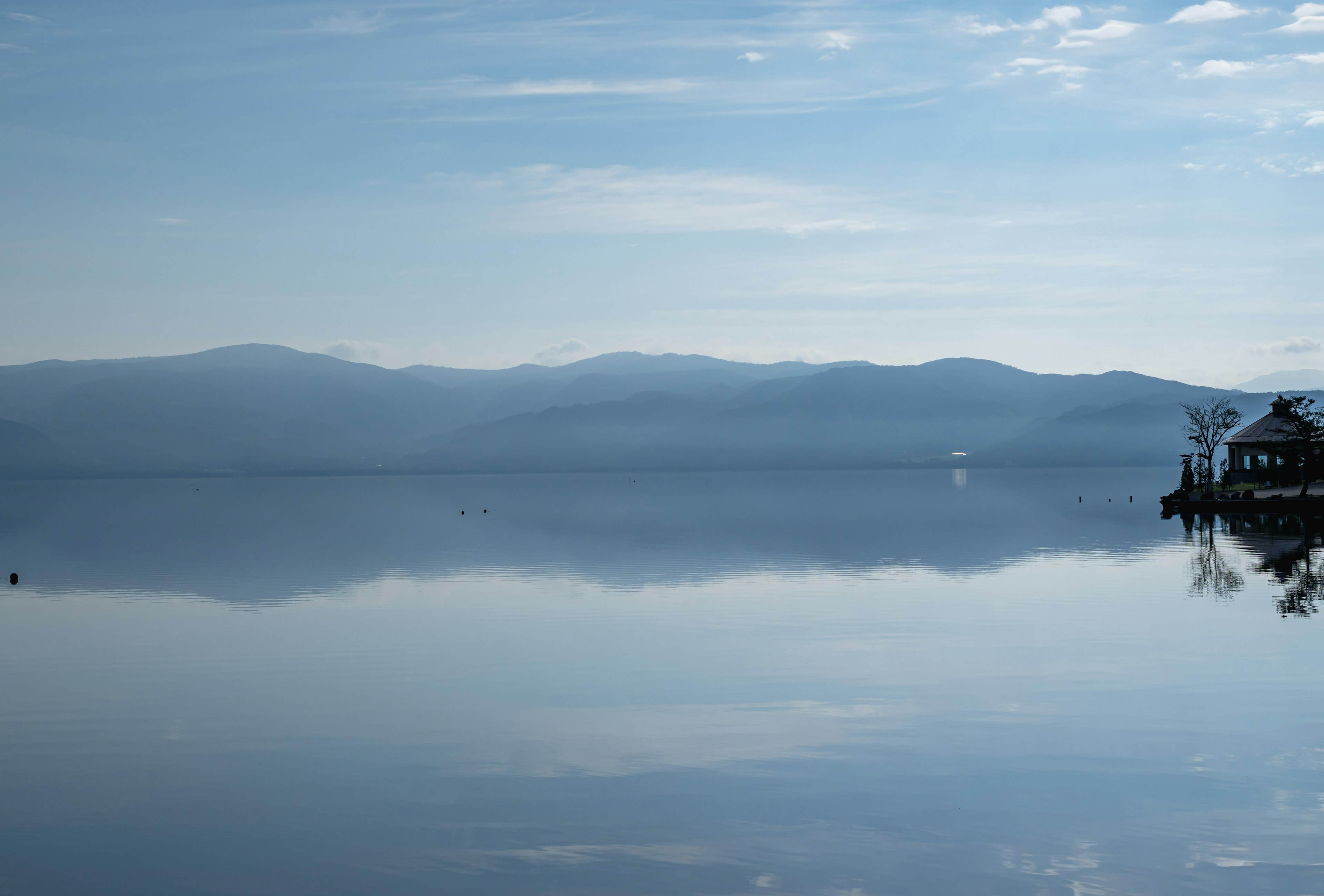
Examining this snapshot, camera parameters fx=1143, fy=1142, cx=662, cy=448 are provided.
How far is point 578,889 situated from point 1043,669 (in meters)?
16.7

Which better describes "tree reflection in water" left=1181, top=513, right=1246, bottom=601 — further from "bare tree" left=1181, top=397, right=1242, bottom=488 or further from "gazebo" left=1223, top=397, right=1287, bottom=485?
"bare tree" left=1181, top=397, right=1242, bottom=488

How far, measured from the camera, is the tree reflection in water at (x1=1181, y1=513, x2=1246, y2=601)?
42188 millimetres

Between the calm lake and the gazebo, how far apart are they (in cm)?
7182

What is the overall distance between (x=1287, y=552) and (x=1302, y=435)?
166 ft

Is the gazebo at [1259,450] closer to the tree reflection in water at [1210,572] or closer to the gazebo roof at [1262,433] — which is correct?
the gazebo roof at [1262,433]

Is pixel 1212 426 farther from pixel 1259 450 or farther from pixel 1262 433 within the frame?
pixel 1259 450

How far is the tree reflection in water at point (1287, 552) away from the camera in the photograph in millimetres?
38688

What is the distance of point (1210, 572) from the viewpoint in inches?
1966

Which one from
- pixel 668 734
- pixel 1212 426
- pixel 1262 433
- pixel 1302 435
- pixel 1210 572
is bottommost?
pixel 1210 572

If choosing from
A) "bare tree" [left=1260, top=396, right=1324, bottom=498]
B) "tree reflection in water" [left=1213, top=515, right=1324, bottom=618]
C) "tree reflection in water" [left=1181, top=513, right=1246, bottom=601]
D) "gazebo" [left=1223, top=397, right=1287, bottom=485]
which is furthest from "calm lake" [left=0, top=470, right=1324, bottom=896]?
"gazebo" [left=1223, top=397, right=1287, bottom=485]

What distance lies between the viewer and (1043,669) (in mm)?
26531

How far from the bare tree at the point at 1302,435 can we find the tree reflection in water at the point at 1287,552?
9001 mm

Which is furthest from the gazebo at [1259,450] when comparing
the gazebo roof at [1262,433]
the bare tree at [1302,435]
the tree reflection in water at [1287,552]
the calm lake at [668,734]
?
the calm lake at [668,734]

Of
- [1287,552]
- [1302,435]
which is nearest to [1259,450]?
[1302,435]
